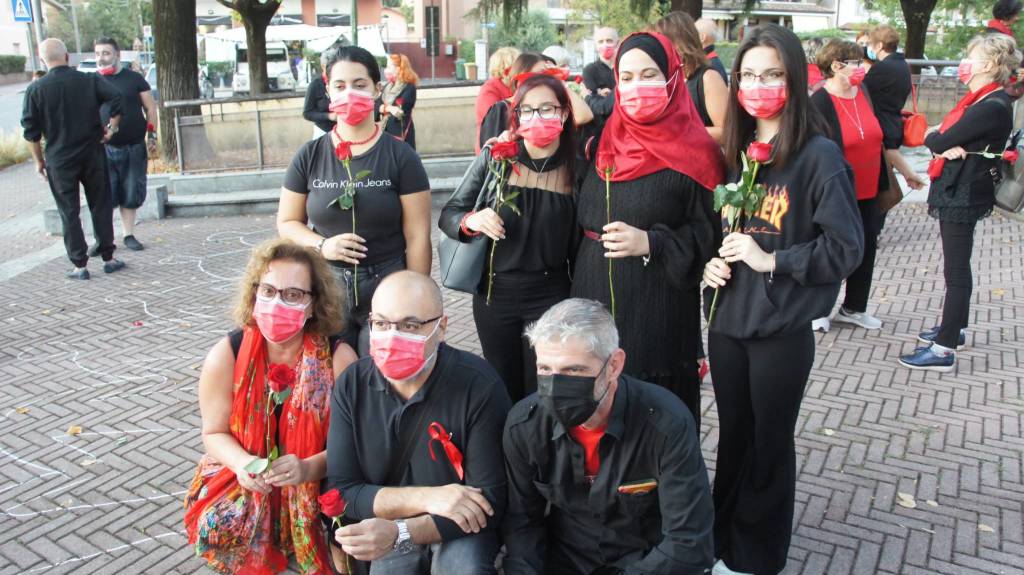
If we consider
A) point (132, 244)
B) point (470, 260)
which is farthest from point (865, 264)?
point (132, 244)

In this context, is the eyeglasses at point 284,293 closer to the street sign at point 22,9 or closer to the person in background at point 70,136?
the person in background at point 70,136

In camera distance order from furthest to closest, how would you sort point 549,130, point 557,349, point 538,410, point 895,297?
point 895,297 < point 549,130 < point 538,410 < point 557,349

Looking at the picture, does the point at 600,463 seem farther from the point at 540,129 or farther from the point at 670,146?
the point at 540,129

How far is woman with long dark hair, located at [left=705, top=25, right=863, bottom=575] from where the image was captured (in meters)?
2.63

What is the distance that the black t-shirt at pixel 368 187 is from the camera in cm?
352

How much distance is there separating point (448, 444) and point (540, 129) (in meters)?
1.23

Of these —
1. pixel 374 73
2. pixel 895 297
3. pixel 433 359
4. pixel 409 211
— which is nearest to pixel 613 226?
pixel 433 359

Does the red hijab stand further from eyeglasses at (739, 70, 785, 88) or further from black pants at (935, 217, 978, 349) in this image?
black pants at (935, 217, 978, 349)

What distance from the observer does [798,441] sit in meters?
4.34

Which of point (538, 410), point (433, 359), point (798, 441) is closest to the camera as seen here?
point (538, 410)

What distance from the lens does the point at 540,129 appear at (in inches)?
124

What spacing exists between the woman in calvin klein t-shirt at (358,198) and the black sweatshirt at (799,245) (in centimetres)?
146

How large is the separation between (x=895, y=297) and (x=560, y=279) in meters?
4.48

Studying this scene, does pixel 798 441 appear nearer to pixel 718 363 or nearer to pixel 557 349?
pixel 718 363
